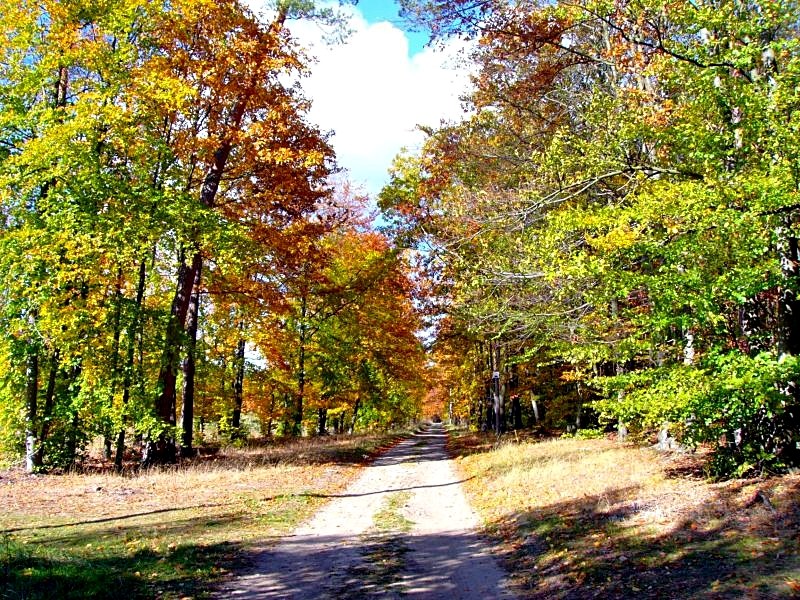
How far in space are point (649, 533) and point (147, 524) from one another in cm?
782

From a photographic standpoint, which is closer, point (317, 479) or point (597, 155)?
point (597, 155)

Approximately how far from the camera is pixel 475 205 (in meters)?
13.2

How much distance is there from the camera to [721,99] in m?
8.21

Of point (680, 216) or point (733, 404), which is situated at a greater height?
point (680, 216)

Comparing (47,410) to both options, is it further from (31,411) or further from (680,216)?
(680,216)

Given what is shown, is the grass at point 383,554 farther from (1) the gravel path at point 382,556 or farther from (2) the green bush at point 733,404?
(2) the green bush at point 733,404

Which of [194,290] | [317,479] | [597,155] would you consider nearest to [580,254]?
[597,155]

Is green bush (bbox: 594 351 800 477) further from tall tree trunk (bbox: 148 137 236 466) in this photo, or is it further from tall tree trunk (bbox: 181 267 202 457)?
tall tree trunk (bbox: 181 267 202 457)

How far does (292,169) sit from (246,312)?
21.6 ft

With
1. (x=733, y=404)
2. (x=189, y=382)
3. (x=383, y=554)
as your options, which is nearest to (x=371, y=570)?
(x=383, y=554)

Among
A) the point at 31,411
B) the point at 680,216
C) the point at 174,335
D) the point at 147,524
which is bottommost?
the point at 147,524

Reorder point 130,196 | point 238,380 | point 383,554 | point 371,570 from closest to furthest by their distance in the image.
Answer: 1. point 371,570
2. point 383,554
3. point 130,196
4. point 238,380

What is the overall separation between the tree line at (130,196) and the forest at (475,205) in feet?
0.27

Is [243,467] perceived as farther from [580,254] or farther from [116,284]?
[580,254]
